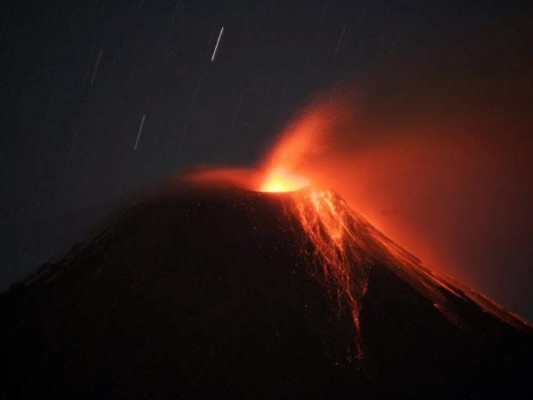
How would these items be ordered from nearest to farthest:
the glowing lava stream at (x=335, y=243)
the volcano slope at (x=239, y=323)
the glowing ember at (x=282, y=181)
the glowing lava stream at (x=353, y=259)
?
the volcano slope at (x=239, y=323)
the glowing lava stream at (x=335, y=243)
the glowing lava stream at (x=353, y=259)
the glowing ember at (x=282, y=181)

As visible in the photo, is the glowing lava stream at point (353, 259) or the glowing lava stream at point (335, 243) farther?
the glowing lava stream at point (353, 259)

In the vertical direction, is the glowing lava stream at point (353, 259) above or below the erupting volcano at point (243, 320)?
above

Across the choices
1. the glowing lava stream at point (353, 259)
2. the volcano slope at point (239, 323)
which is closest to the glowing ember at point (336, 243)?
the glowing lava stream at point (353, 259)

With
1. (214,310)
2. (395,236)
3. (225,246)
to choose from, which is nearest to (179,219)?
(225,246)

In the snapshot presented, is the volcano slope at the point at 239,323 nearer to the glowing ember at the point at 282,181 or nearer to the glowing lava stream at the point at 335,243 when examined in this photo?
the glowing lava stream at the point at 335,243

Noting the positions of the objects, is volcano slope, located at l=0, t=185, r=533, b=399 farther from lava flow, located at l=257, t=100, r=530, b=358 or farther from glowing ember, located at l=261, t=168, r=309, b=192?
glowing ember, located at l=261, t=168, r=309, b=192

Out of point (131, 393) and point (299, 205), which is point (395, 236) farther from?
point (131, 393)

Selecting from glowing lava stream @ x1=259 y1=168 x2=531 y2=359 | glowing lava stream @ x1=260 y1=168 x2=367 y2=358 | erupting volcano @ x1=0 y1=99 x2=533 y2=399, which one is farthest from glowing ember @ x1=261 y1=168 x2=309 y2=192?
erupting volcano @ x1=0 y1=99 x2=533 y2=399

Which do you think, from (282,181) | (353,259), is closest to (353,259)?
(353,259)
